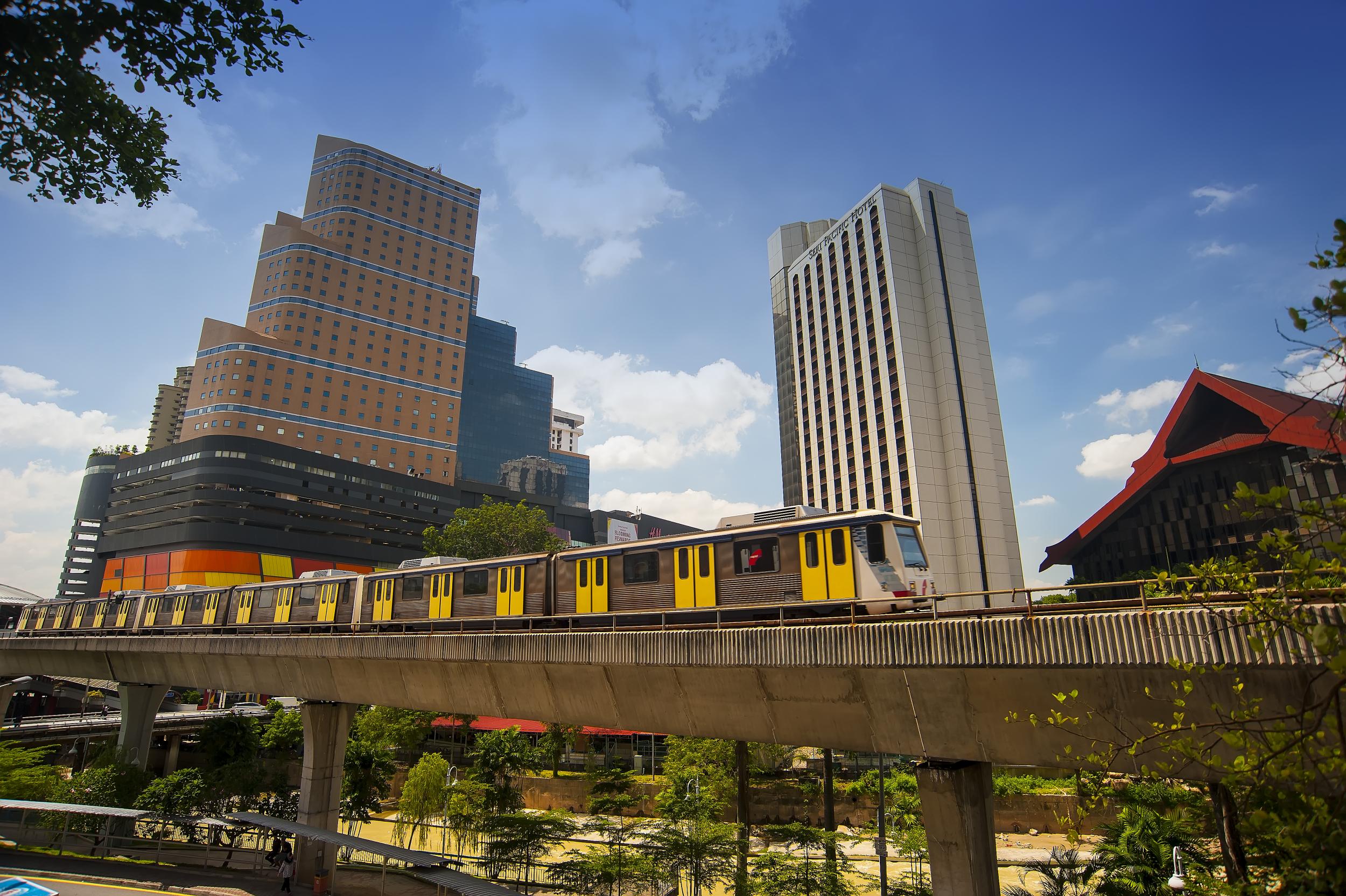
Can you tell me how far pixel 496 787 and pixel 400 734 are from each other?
16170 mm

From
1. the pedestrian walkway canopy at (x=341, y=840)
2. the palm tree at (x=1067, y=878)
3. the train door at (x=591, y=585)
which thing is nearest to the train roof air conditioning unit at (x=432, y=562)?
the train door at (x=591, y=585)

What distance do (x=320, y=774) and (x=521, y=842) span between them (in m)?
8.46

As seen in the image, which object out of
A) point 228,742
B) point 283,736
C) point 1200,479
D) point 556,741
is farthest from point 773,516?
point 1200,479

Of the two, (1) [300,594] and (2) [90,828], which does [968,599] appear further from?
(2) [90,828]

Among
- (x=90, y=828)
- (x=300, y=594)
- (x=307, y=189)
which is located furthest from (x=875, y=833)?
(x=307, y=189)

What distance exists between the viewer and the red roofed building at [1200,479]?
182 ft

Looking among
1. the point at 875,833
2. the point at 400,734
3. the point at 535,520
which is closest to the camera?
the point at 875,833

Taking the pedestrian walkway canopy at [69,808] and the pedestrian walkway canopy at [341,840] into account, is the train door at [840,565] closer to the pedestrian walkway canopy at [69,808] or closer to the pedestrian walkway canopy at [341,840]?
the pedestrian walkway canopy at [341,840]

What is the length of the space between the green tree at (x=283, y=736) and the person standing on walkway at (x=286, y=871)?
71.3 ft

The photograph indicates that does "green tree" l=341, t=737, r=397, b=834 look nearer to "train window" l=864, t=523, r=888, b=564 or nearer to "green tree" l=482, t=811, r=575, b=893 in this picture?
"green tree" l=482, t=811, r=575, b=893

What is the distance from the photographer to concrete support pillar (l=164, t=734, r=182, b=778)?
173ft

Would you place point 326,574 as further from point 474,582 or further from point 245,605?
point 474,582

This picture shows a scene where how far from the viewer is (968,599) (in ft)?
251

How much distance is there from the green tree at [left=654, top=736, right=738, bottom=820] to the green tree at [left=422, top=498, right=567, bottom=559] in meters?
28.9
